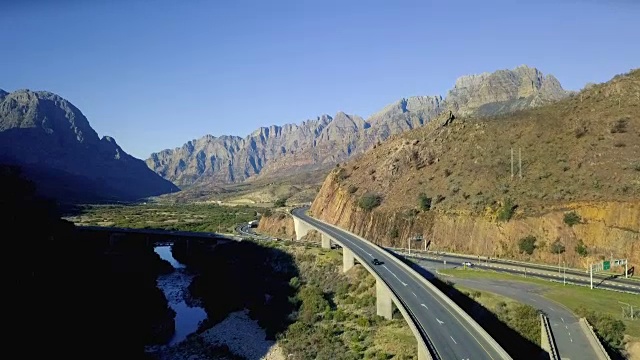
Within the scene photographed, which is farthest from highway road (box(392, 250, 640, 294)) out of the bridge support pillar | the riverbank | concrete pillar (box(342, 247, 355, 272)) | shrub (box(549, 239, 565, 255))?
the bridge support pillar

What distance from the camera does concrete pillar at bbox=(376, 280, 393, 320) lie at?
169ft

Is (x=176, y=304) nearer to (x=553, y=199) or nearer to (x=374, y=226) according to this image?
(x=374, y=226)

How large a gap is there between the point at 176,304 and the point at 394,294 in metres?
45.5

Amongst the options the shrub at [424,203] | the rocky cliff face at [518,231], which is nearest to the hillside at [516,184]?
the rocky cliff face at [518,231]

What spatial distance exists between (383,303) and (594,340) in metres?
21.5

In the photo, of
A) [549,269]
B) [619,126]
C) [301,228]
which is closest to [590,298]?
[549,269]

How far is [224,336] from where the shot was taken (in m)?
59.9

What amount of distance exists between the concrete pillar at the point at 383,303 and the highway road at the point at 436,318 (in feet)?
3.38

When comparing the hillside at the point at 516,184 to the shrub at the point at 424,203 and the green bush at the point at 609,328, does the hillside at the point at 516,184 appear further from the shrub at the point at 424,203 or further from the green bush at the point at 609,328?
the green bush at the point at 609,328

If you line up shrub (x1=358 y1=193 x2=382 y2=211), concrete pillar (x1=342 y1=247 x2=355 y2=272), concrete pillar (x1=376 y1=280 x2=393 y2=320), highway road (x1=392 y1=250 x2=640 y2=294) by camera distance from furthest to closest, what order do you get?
shrub (x1=358 y1=193 x2=382 y2=211), concrete pillar (x1=342 y1=247 x2=355 y2=272), concrete pillar (x1=376 y1=280 x2=393 y2=320), highway road (x1=392 y1=250 x2=640 y2=294)

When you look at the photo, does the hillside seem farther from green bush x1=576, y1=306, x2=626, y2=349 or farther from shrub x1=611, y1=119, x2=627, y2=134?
green bush x1=576, y1=306, x2=626, y2=349

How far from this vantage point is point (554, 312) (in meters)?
41.9

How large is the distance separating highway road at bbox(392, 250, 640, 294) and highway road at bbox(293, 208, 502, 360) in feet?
29.4

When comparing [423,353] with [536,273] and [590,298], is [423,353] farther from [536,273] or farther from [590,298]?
[536,273]
